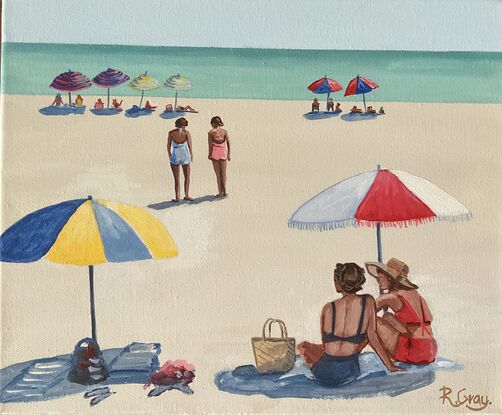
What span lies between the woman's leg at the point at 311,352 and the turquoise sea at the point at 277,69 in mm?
1771

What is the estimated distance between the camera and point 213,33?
5492mm

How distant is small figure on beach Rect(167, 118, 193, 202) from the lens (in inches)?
215

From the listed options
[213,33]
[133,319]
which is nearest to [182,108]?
[213,33]

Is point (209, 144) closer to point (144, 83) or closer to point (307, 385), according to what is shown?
point (144, 83)

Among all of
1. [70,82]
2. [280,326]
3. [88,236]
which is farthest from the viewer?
[70,82]

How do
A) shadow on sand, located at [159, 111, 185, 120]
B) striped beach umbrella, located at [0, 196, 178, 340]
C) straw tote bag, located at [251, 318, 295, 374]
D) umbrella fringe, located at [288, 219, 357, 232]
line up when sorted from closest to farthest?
1. striped beach umbrella, located at [0, 196, 178, 340]
2. straw tote bag, located at [251, 318, 295, 374]
3. umbrella fringe, located at [288, 219, 357, 232]
4. shadow on sand, located at [159, 111, 185, 120]

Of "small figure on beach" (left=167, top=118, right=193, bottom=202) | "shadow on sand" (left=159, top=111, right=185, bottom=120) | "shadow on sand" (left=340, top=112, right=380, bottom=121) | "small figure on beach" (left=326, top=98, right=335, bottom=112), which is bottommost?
"small figure on beach" (left=167, top=118, right=193, bottom=202)

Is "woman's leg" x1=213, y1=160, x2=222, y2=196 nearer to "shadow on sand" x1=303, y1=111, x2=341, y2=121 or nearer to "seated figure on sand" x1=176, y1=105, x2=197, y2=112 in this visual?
"seated figure on sand" x1=176, y1=105, x2=197, y2=112

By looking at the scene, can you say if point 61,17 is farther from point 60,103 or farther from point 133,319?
point 133,319

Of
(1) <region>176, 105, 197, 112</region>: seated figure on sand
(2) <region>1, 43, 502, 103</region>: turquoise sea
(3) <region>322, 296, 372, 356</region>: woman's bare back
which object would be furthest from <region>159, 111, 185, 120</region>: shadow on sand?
(3) <region>322, 296, 372, 356</region>: woman's bare back

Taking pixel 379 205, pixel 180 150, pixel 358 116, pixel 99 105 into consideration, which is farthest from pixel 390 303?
pixel 99 105

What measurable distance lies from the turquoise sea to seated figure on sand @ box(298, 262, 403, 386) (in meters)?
1.43

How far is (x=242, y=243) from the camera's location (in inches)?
213

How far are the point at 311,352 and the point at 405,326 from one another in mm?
679
